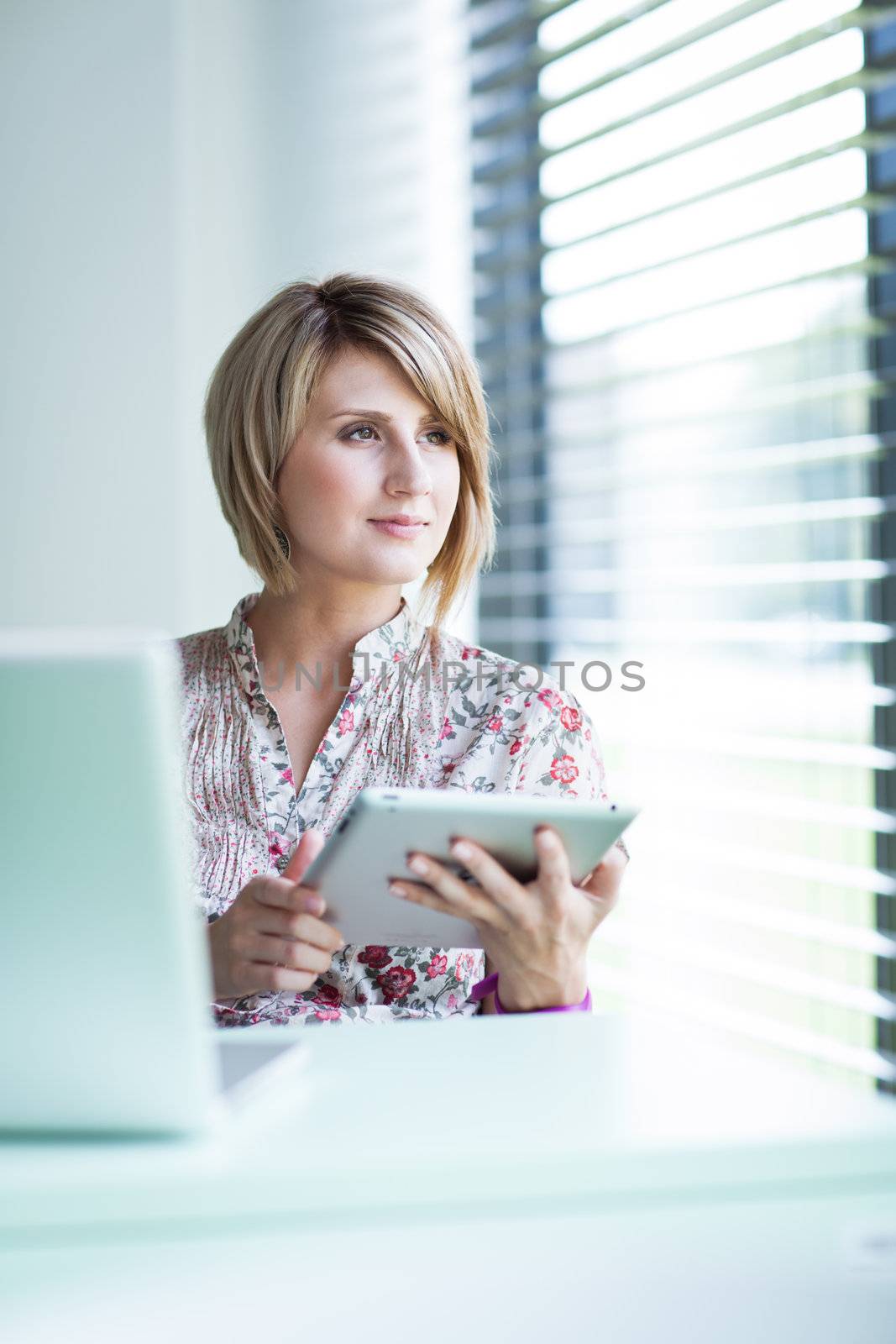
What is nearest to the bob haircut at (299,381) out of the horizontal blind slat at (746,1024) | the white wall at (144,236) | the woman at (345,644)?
the woman at (345,644)

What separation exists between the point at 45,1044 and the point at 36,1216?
0.07 m

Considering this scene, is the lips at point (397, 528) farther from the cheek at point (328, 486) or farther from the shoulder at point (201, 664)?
the shoulder at point (201, 664)

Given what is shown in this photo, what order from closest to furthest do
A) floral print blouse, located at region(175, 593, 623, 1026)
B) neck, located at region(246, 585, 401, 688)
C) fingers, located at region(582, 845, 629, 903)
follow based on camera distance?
fingers, located at region(582, 845, 629, 903) < floral print blouse, located at region(175, 593, 623, 1026) < neck, located at region(246, 585, 401, 688)

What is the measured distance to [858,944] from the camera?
1.79 meters

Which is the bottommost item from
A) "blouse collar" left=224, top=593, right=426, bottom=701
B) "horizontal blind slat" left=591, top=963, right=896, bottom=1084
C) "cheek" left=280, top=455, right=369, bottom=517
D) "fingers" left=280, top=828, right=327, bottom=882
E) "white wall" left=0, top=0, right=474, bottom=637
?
"horizontal blind slat" left=591, top=963, right=896, bottom=1084

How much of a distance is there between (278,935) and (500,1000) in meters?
0.21

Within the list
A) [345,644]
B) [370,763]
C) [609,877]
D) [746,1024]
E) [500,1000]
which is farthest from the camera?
[746,1024]

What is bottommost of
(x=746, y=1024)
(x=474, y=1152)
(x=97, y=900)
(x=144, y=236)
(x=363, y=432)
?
(x=746, y=1024)

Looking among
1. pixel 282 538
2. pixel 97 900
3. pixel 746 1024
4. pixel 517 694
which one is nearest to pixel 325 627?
pixel 282 538

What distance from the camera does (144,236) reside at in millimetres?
2887

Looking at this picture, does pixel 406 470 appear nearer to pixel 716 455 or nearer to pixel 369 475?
pixel 369 475

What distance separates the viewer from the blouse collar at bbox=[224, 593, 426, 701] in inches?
61.1

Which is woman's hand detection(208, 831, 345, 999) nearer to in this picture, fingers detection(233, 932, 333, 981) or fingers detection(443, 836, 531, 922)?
fingers detection(233, 932, 333, 981)

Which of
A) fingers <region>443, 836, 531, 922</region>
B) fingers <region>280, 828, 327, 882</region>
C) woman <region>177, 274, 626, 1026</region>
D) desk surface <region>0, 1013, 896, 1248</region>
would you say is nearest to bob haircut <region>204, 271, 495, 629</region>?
woman <region>177, 274, 626, 1026</region>
